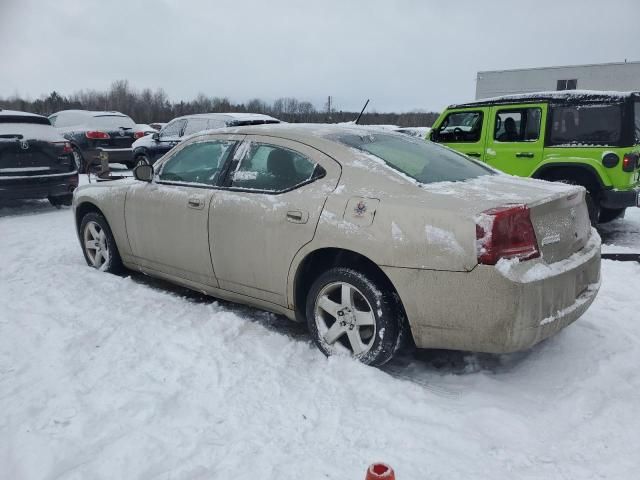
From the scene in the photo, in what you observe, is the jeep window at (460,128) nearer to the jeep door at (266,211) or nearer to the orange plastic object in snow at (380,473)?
the jeep door at (266,211)

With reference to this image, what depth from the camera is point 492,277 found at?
8.66 feet

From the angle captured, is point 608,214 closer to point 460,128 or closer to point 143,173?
point 460,128

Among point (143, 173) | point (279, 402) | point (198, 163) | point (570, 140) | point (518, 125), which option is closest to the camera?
point (279, 402)

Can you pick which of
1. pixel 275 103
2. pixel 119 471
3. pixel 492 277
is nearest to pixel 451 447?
pixel 492 277

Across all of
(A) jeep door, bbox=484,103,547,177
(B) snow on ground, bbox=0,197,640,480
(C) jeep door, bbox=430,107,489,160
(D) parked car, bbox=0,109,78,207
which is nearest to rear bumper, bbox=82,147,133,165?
(D) parked car, bbox=0,109,78,207

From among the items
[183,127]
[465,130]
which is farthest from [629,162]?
[183,127]

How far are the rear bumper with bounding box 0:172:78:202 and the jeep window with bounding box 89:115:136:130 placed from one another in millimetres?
4569

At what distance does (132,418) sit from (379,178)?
195 cm

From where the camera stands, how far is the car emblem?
3.07 meters

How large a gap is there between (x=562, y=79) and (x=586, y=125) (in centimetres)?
2183

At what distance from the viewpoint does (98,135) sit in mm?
12461

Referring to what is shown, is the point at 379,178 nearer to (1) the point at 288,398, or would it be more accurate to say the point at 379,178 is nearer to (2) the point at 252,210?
(2) the point at 252,210

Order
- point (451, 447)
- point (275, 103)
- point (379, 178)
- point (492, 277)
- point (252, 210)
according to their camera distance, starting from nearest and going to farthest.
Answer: point (451, 447), point (492, 277), point (379, 178), point (252, 210), point (275, 103)

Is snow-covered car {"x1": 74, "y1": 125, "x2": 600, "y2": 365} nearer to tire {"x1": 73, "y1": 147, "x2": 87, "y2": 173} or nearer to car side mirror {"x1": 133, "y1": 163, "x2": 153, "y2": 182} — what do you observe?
car side mirror {"x1": 133, "y1": 163, "x2": 153, "y2": 182}
